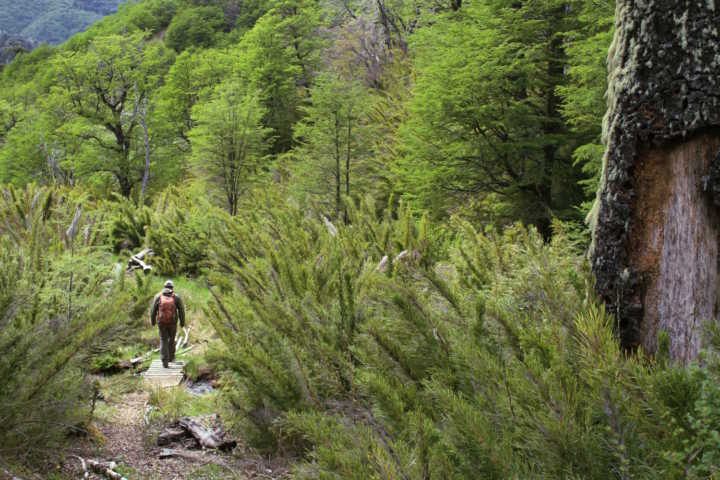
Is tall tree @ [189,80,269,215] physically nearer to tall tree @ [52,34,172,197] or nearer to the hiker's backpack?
the hiker's backpack

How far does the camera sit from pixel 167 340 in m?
8.09

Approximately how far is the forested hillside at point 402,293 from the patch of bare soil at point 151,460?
48 millimetres

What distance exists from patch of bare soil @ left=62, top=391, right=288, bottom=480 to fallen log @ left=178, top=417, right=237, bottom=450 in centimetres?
6

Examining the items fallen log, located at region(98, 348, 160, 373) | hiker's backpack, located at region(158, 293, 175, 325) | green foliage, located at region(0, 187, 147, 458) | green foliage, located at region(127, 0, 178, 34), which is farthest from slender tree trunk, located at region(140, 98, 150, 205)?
green foliage, located at region(127, 0, 178, 34)

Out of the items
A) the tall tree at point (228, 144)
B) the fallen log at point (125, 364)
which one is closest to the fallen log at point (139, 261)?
the tall tree at point (228, 144)

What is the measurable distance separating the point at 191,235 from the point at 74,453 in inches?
423

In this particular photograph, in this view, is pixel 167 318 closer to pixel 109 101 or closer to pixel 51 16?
pixel 109 101

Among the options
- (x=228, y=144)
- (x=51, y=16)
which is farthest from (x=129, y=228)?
(x=51, y=16)

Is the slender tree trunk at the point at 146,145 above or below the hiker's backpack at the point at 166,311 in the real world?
above

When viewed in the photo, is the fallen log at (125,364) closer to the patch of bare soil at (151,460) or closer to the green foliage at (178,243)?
the patch of bare soil at (151,460)

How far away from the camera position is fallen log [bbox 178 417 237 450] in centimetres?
462

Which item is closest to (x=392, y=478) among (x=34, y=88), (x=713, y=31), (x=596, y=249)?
(x=596, y=249)

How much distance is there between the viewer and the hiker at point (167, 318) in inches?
314

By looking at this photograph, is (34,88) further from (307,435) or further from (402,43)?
(307,435)
